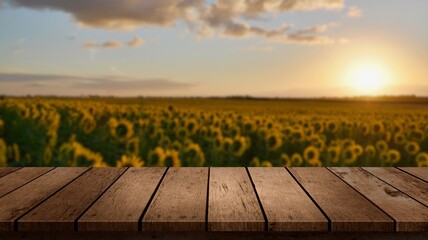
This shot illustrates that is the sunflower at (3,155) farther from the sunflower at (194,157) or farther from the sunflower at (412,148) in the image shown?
Result: the sunflower at (412,148)

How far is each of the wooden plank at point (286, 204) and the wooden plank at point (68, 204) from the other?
2.93 feet

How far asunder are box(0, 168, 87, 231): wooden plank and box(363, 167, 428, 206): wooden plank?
202 cm

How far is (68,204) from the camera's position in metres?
2.67

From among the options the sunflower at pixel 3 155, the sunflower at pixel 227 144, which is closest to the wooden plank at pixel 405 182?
the sunflower at pixel 227 144

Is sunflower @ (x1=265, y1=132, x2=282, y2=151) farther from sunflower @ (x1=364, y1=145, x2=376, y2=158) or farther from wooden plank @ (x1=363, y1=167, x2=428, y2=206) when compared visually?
wooden plank @ (x1=363, y1=167, x2=428, y2=206)

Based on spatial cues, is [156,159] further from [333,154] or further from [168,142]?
[333,154]

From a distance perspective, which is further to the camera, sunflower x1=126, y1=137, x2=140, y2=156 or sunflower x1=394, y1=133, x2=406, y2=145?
sunflower x1=394, y1=133, x2=406, y2=145

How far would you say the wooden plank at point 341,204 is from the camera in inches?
93.8

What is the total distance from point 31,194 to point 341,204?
1668mm

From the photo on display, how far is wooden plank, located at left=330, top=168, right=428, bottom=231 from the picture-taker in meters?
2.41

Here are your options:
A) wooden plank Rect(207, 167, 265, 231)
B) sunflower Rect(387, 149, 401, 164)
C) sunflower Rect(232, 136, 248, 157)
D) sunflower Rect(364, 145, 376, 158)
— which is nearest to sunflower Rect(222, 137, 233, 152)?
sunflower Rect(232, 136, 248, 157)

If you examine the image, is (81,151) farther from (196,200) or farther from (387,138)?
(387,138)

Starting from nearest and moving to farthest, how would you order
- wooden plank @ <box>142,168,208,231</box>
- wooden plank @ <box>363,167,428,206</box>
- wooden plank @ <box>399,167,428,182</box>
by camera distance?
wooden plank @ <box>142,168,208,231</box>, wooden plank @ <box>363,167,428,206</box>, wooden plank @ <box>399,167,428,182</box>

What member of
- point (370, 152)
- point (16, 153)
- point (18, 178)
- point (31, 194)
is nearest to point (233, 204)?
point (31, 194)
